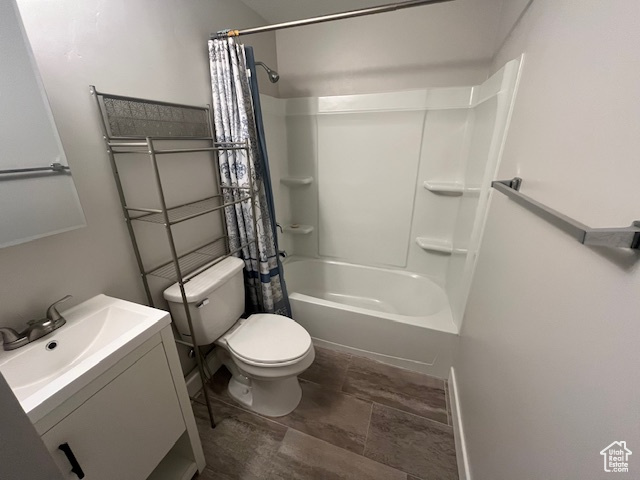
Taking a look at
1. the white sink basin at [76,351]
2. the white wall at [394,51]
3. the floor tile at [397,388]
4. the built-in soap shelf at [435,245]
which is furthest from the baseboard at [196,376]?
the white wall at [394,51]

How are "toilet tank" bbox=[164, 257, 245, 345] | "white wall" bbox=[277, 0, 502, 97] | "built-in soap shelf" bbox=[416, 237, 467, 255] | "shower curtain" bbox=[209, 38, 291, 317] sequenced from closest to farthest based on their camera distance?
1. "toilet tank" bbox=[164, 257, 245, 345]
2. "shower curtain" bbox=[209, 38, 291, 317]
3. "white wall" bbox=[277, 0, 502, 97]
4. "built-in soap shelf" bbox=[416, 237, 467, 255]

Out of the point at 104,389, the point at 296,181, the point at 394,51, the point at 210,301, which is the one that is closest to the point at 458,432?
the point at 210,301

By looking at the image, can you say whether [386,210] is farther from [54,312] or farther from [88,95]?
[54,312]

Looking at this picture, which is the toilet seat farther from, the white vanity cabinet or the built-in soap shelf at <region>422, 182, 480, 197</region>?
the built-in soap shelf at <region>422, 182, 480, 197</region>

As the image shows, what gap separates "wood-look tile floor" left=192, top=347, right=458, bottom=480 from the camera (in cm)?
122

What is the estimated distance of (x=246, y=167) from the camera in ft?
4.87

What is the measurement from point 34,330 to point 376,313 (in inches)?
62.2

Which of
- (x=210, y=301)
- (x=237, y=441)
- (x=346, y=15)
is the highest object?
(x=346, y=15)

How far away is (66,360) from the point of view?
2.83ft

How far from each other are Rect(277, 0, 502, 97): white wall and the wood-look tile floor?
2035 mm

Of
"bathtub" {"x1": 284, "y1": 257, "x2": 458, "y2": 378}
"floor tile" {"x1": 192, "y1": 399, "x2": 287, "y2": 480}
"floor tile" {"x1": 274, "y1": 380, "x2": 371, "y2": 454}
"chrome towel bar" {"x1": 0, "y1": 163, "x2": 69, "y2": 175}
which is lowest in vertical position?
"floor tile" {"x1": 192, "y1": 399, "x2": 287, "y2": 480}

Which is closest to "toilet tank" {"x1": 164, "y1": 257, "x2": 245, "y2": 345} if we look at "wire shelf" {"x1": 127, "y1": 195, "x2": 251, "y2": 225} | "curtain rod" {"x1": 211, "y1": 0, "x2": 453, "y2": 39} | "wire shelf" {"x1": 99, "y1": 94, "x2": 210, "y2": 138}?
"wire shelf" {"x1": 127, "y1": 195, "x2": 251, "y2": 225}

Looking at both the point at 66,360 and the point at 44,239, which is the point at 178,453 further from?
the point at 44,239

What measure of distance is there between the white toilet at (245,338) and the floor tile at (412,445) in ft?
1.56
